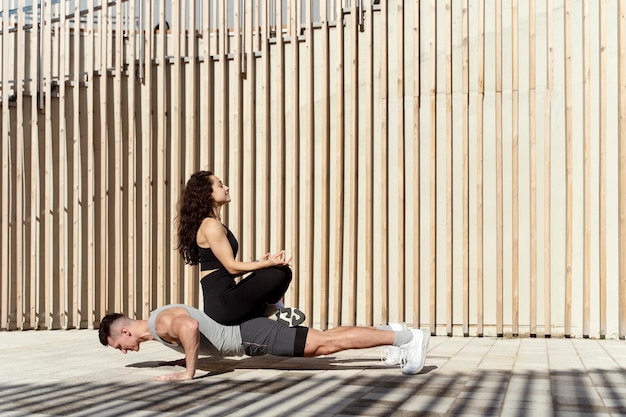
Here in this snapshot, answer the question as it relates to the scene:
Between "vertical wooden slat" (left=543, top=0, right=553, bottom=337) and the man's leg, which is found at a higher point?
"vertical wooden slat" (left=543, top=0, right=553, bottom=337)

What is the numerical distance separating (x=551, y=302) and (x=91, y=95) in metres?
4.08

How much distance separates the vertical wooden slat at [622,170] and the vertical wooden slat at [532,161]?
1.91ft

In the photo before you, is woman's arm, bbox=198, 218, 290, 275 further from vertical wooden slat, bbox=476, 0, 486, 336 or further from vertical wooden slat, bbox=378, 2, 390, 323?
vertical wooden slat, bbox=476, 0, 486, 336

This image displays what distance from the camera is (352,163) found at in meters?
6.16

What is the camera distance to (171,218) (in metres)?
6.68

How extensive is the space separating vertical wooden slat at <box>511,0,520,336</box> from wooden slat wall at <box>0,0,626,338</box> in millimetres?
15

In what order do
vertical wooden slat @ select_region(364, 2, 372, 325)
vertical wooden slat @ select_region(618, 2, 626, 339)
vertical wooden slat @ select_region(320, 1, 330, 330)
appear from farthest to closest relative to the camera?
1. vertical wooden slat @ select_region(320, 1, 330, 330)
2. vertical wooden slat @ select_region(364, 2, 372, 325)
3. vertical wooden slat @ select_region(618, 2, 626, 339)

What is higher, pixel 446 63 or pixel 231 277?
pixel 446 63

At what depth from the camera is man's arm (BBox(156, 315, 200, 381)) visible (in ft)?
12.3

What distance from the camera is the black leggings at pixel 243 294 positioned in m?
3.91

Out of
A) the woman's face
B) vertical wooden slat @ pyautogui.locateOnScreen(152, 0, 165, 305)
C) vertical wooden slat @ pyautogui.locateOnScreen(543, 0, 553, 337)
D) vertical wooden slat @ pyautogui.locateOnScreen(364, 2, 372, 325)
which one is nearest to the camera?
the woman's face

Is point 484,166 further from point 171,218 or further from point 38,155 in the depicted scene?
point 38,155

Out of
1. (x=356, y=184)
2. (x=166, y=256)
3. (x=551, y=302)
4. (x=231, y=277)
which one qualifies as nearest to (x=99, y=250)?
(x=166, y=256)

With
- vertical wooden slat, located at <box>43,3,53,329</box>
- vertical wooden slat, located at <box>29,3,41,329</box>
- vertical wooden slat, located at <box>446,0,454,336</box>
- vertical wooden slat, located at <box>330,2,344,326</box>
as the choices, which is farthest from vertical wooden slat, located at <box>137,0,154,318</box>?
→ vertical wooden slat, located at <box>446,0,454,336</box>
